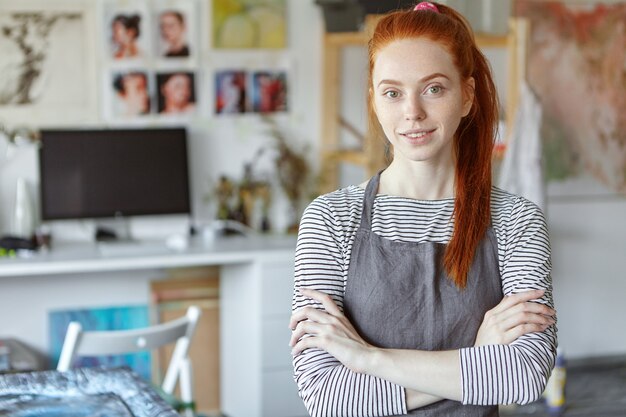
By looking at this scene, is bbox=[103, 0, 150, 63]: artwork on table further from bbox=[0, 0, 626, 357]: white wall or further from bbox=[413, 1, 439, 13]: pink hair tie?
bbox=[413, 1, 439, 13]: pink hair tie

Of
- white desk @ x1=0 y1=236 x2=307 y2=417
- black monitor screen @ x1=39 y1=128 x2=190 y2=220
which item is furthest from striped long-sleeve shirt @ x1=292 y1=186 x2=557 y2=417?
black monitor screen @ x1=39 y1=128 x2=190 y2=220

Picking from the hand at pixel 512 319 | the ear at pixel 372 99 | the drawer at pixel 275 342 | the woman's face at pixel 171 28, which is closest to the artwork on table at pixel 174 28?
the woman's face at pixel 171 28

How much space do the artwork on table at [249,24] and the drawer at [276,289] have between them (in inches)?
41.7

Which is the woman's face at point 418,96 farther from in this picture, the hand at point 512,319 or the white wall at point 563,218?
the white wall at point 563,218

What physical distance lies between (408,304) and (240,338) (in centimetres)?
Answer: 269

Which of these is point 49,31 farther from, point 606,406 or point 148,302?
point 606,406

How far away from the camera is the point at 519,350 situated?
1687mm

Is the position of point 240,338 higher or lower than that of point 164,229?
lower

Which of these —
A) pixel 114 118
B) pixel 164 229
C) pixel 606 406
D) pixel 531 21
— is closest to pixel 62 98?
pixel 114 118

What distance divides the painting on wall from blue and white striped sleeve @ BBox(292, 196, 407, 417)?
349 cm

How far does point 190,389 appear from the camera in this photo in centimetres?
308

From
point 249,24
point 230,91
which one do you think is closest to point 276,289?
point 230,91

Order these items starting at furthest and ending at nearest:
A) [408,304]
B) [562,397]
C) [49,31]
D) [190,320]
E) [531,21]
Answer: [531,21] → [562,397] → [49,31] → [190,320] → [408,304]

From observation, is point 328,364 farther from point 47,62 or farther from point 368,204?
point 47,62
